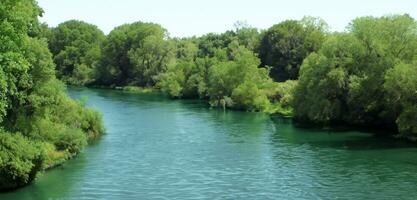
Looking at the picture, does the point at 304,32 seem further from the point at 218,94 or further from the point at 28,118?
the point at 28,118

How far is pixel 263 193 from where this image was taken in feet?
127

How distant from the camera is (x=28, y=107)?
42344 millimetres

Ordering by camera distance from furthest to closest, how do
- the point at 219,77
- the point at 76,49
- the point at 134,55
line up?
the point at 76,49
the point at 134,55
the point at 219,77

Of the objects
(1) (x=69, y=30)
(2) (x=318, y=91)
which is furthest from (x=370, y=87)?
(1) (x=69, y=30)

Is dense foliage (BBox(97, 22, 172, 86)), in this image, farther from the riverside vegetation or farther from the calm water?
the calm water

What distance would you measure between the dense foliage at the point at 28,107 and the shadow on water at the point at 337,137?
920 inches

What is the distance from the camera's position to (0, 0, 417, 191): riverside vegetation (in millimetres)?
37188

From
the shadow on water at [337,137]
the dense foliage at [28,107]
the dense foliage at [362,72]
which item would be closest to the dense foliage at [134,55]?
the dense foliage at [362,72]

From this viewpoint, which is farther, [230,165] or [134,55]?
[134,55]

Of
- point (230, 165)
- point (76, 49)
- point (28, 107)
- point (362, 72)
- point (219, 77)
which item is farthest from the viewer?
point (76, 49)

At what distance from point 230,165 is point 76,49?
132m

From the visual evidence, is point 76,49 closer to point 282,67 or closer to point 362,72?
point 282,67

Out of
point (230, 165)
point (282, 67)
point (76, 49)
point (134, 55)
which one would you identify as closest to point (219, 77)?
point (282, 67)

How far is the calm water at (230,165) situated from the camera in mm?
38781
